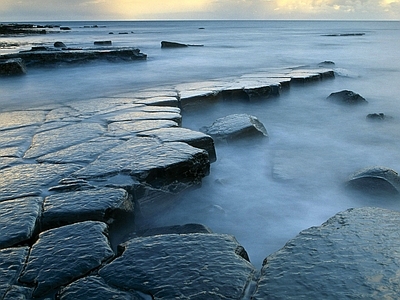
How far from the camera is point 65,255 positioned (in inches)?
55.8

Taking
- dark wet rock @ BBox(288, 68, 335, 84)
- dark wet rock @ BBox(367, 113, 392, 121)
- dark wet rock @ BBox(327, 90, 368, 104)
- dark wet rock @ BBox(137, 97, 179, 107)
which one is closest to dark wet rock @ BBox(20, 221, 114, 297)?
dark wet rock @ BBox(137, 97, 179, 107)

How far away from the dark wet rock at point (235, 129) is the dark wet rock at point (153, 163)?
100cm

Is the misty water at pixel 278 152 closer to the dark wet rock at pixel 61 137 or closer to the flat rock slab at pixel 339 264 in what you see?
the flat rock slab at pixel 339 264

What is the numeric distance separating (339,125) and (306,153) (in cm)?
124

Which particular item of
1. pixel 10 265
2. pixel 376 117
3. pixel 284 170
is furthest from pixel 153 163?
pixel 376 117

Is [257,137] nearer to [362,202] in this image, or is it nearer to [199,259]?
[362,202]

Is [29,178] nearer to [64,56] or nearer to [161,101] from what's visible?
[161,101]

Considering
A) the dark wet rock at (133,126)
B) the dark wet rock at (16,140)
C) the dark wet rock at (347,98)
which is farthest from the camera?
the dark wet rock at (347,98)

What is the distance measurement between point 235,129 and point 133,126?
0.98 metres

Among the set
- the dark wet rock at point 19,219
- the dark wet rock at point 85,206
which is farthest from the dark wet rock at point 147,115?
the dark wet rock at point 19,219

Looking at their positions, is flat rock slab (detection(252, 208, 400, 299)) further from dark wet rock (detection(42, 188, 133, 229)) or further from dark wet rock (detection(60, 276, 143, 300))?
dark wet rock (detection(42, 188, 133, 229))

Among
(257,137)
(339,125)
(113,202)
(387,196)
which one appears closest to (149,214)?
→ (113,202)

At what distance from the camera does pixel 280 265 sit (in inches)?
54.8

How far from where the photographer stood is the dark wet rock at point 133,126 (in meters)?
2.98
